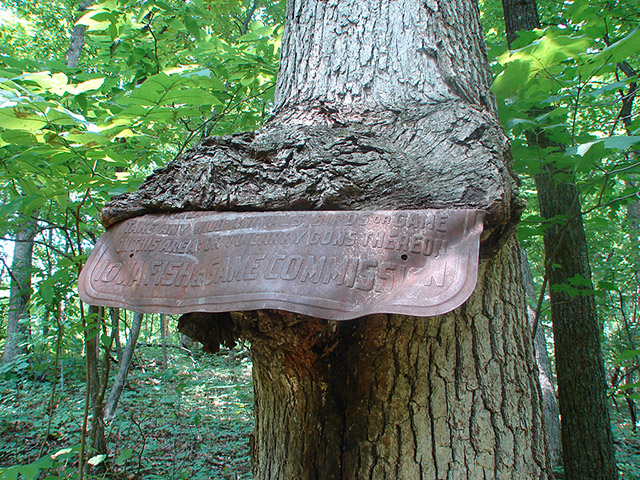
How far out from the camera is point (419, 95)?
1417 millimetres

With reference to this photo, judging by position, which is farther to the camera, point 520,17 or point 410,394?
point 520,17

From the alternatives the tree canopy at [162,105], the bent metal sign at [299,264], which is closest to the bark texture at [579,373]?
the tree canopy at [162,105]

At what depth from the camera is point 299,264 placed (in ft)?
3.32

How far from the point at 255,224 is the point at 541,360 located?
5.21 metres

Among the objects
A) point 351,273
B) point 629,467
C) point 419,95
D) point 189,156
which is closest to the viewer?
point 351,273

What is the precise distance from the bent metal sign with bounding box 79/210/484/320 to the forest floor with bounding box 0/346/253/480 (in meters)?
1.89

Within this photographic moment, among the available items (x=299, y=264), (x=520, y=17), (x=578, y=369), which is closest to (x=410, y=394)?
(x=299, y=264)

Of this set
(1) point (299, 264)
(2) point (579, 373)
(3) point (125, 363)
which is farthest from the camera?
(3) point (125, 363)

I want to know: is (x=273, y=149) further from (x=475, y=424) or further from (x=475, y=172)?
(x=475, y=424)

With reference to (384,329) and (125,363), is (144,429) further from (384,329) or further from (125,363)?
(384,329)

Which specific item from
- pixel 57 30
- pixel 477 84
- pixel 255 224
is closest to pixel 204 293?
pixel 255 224

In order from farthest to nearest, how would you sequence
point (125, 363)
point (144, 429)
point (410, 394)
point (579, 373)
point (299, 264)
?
1. point (144, 429)
2. point (125, 363)
3. point (579, 373)
4. point (410, 394)
5. point (299, 264)

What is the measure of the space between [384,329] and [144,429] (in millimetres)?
4026

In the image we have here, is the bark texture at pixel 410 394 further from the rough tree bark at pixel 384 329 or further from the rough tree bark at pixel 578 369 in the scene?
the rough tree bark at pixel 578 369
